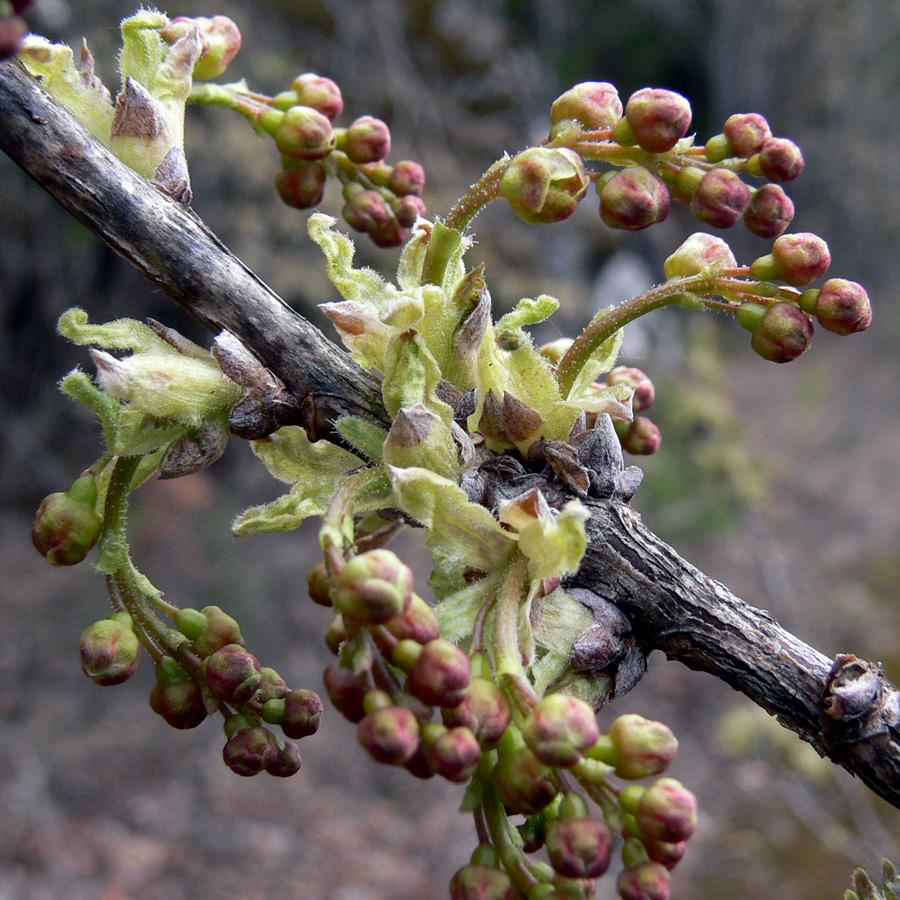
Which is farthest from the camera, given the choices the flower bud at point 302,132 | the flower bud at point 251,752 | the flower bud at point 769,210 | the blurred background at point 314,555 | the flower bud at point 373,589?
the blurred background at point 314,555

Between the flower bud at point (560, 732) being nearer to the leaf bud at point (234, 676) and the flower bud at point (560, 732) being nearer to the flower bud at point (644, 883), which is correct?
the flower bud at point (644, 883)

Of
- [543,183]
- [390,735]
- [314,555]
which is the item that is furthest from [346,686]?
[314,555]

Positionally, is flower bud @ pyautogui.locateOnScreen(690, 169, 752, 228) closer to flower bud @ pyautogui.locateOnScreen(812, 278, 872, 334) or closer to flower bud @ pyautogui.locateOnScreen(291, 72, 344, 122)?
flower bud @ pyautogui.locateOnScreen(812, 278, 872, 334)

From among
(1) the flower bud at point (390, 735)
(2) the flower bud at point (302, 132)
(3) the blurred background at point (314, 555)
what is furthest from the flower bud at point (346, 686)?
(3) the blurred background at point (314, 555)

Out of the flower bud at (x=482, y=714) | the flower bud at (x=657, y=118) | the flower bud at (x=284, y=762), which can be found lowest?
the flower bud at (x=284, y=762)

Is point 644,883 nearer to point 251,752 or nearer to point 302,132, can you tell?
point 251,752

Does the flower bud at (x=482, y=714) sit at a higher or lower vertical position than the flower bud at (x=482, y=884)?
higher
